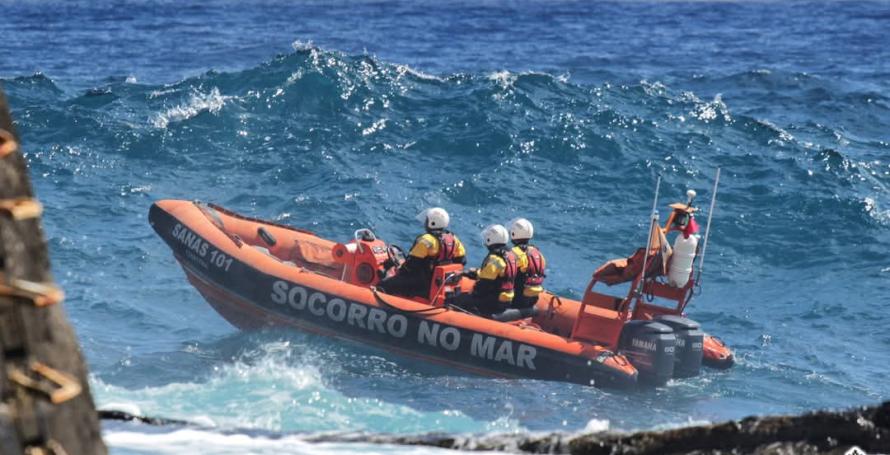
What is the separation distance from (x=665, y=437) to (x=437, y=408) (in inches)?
202

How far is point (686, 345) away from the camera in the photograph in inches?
359

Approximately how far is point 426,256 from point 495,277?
0.66 metres

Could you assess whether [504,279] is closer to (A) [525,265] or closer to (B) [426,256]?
(A) [525,265]

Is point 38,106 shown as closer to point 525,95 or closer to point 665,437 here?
point 525,95

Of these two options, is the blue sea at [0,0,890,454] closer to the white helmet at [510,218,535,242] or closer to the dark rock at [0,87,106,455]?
the white helmet at [510,218,535,242]

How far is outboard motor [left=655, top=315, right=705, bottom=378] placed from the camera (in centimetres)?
911

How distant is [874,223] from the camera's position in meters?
14.0

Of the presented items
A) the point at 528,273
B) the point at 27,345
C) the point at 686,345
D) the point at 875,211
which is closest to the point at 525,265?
the point at 528,273

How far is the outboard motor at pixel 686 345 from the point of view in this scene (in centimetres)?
911

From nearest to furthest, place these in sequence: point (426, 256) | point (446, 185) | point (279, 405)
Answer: point (279, 405)
point (426, 256)
point (446, 185)

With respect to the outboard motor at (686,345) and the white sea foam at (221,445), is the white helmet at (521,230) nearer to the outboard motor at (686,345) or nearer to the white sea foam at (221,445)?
the outboard motor at (686,345)

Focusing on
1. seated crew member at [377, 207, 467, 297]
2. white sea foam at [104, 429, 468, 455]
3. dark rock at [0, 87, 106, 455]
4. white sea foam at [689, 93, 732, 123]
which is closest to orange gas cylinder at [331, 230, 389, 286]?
seated crew member at [377, 207, 467, 297]

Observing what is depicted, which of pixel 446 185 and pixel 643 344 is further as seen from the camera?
pixel 446 185

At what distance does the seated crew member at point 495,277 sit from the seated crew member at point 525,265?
80mm
